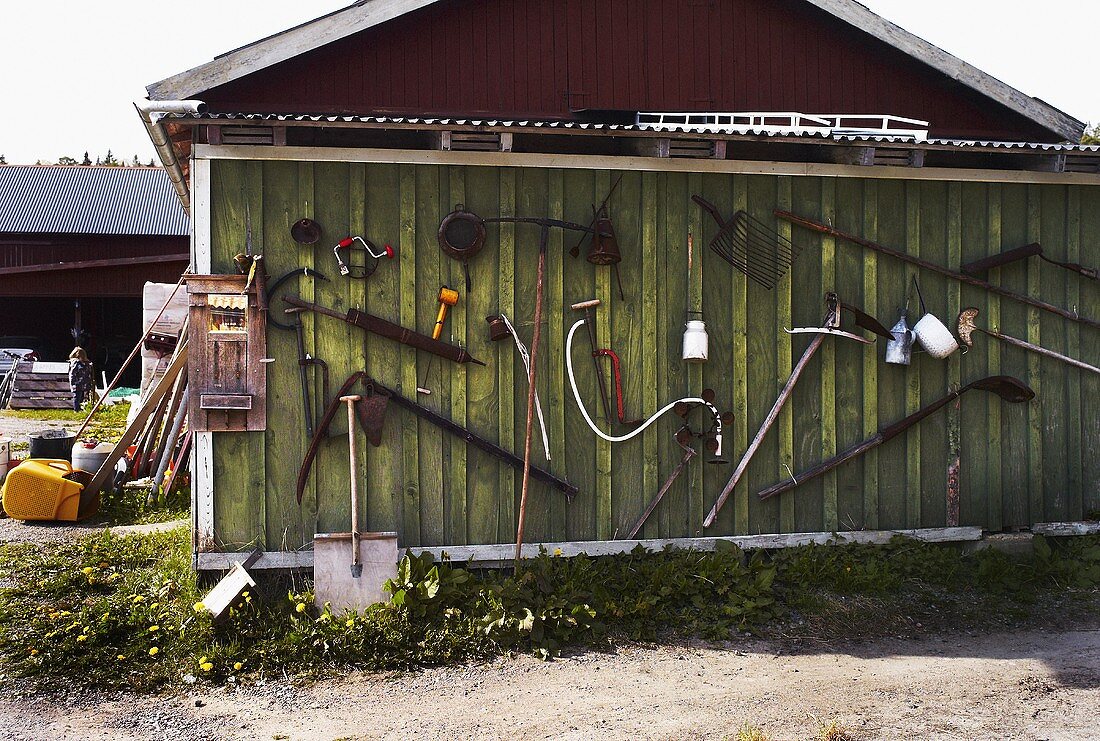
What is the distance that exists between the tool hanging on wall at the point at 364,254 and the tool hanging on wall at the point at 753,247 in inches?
86.5

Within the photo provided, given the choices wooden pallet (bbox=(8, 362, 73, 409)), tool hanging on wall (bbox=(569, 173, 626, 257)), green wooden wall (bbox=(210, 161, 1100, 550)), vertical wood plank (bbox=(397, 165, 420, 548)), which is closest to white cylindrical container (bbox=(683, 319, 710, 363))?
green wooden wall (bbox=(210, 161, 1100, 550))

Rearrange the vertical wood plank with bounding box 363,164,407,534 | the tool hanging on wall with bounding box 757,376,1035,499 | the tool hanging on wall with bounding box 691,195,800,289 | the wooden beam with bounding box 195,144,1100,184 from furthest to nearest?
the tool hanging on wall with bounding box 757,376,1035,499 < the tool hanging on wall with bounding box 691,195,800,289 < the vertical wood plank with bounding box 363,164,407,534 < the wooden beam with bounding box 195,144,1100,184

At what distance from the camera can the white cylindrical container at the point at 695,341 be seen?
21.0 feet

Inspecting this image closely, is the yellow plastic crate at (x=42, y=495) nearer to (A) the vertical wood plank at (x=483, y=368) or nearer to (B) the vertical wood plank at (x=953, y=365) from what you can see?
(A) the vertical wood plank at (x=483, y=368)

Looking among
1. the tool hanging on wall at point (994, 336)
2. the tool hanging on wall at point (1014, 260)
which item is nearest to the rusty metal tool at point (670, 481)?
the tool hanging on wall at point (994, 336)

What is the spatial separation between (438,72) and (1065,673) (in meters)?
5.98

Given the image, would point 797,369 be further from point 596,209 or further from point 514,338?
point 514,338

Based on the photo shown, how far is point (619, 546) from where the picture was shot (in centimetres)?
644

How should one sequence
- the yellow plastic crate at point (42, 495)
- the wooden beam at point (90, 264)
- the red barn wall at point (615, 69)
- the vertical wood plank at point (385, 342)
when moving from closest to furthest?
the vertical wood plank at point (385, 342) < the red barn wall at point (615, 69) < the yellow plastic crate at point (42, 495) < the wooden beam at point (90, 264)

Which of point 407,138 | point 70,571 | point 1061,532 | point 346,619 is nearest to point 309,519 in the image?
point 346,619

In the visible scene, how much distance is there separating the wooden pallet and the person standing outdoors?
12cm

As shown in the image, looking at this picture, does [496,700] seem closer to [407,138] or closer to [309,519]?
[309,519]

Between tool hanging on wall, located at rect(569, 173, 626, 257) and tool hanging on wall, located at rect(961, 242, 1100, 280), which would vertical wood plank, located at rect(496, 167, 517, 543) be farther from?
tool hanging on wall, located at rect(961, 242, 1100, 280)

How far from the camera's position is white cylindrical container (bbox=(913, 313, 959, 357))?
21.9 feet
